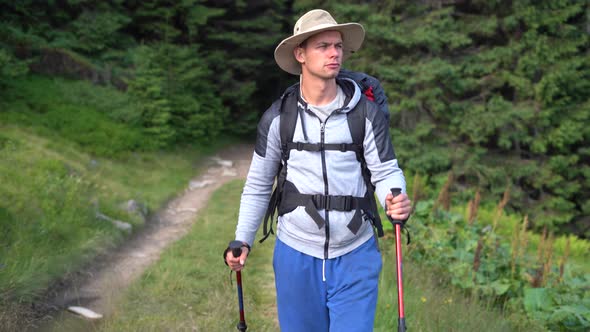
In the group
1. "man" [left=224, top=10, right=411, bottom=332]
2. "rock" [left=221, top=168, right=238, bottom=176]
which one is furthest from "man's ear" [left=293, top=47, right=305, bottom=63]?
"rock" [left=221, top=168, right=238, bottom=176]

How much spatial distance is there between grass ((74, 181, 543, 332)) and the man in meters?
2.07

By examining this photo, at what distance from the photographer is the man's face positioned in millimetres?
3084

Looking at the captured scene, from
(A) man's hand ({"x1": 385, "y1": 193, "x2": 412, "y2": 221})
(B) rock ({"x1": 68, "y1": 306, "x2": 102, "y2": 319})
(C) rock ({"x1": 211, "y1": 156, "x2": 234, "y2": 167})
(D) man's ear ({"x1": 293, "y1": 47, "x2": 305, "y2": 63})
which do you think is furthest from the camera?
(C) rock ({"x1": 211, "y1": 156, "x2": 234, "y2": 167})

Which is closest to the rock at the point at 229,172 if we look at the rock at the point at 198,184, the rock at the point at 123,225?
the rock at the point at 198,184

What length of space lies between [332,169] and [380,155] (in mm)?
265

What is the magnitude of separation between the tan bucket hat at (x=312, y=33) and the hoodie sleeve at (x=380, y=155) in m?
0.49

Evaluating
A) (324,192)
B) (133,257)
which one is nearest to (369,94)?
(324,192)

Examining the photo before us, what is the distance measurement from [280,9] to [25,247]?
51.7 feet

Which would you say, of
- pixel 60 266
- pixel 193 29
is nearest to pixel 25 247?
pixel 60 266

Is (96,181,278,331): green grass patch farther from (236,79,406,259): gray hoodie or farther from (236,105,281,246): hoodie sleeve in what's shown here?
(236,79,406,259): gray hoodie

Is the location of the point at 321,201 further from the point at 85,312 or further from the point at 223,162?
the point at 223,162

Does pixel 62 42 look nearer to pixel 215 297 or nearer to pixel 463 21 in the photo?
pixel 463 21

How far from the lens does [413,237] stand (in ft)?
25.4

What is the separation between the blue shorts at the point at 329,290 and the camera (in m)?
3.08
